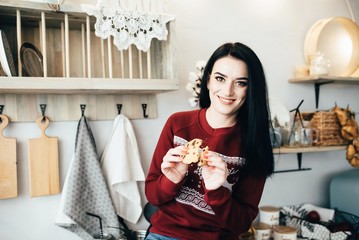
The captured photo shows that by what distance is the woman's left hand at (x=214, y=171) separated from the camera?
106 centimetres

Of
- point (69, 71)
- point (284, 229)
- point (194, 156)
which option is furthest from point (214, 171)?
point (284, 229)

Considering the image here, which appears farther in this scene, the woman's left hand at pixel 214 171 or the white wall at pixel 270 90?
the white wall at pixel 270 90

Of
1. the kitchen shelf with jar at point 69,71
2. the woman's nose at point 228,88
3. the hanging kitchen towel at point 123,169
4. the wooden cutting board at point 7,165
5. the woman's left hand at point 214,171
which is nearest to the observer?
the woman's left hand at point 214,171

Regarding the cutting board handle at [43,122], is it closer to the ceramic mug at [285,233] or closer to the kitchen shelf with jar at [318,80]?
the ceramic mug at [285,233]

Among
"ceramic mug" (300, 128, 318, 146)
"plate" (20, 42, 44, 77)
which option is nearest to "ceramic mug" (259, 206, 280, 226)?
"ceramic mug" (300, 128, 318, 146)

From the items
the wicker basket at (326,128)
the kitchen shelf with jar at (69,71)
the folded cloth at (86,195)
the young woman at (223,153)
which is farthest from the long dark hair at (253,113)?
the wicker basket at (326,128)

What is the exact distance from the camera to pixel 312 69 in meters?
2.10

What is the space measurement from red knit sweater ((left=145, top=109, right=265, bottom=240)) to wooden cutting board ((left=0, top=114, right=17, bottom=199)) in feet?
1.98

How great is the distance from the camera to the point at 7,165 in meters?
1.47

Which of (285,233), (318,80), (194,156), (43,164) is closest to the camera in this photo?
(194,156)

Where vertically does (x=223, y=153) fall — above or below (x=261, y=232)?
above

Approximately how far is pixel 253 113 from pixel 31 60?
0.90 meters

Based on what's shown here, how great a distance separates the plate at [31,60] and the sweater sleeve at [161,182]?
58cm

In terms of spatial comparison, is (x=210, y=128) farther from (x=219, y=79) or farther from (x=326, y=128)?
(x=326, y=128)
